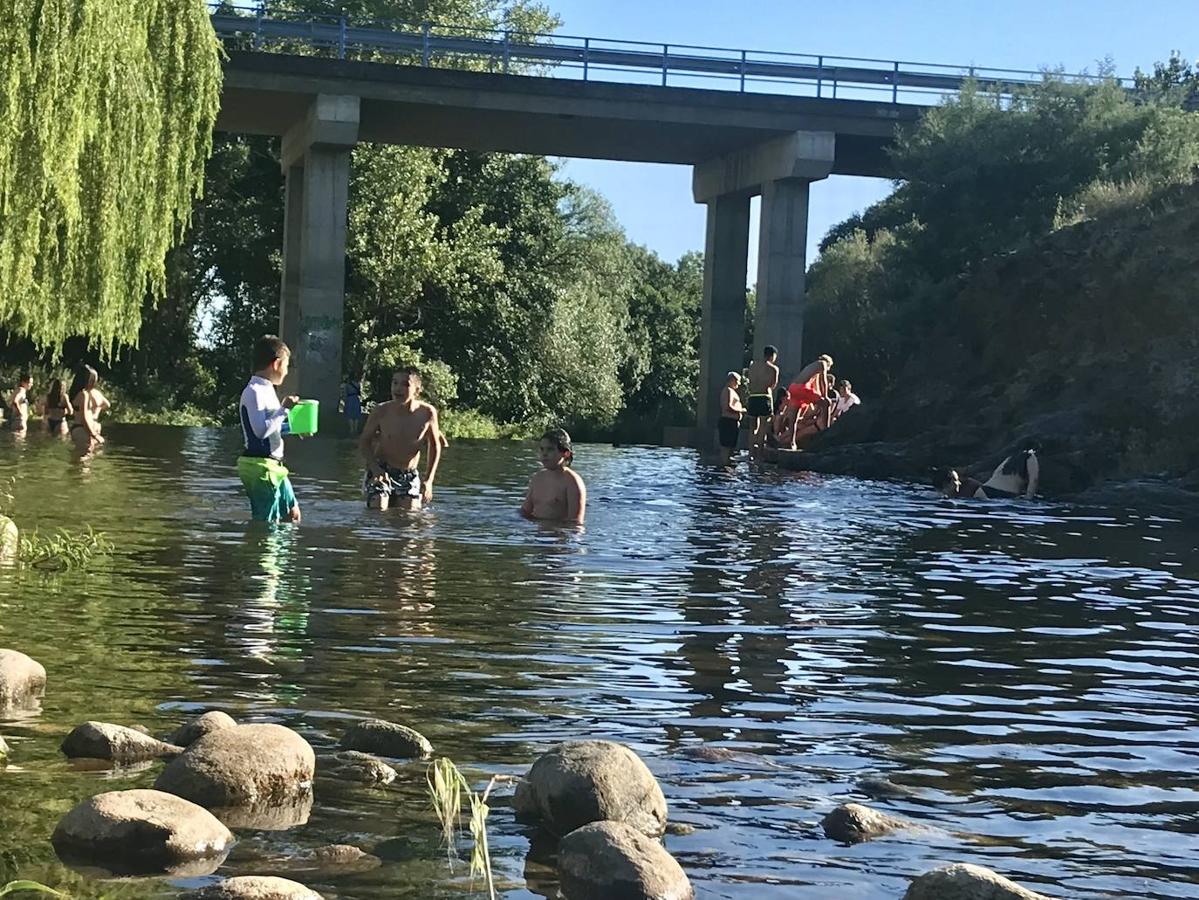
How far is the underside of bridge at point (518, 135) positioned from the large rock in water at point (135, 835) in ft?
122

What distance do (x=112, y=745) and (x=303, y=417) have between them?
9152mm

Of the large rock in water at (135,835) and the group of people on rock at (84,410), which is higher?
the group of people on rock at (84,410)

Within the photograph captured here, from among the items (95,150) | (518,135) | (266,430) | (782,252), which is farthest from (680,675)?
(518,135)

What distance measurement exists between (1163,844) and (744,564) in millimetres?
9380

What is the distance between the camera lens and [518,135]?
1818 inches

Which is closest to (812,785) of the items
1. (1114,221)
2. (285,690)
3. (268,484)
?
(285,690)

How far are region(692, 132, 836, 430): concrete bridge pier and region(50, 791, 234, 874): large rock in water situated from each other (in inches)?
1538

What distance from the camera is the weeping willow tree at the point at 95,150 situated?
1289cm

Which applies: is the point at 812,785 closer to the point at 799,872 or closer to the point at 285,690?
the point at 799,872

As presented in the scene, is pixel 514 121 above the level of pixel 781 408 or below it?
above

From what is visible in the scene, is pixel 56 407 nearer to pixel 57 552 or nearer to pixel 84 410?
pixel 84 410

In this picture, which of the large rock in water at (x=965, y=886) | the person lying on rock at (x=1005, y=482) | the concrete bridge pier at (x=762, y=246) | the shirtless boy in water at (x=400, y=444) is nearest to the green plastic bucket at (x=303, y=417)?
the shirtless boy in water at (x=400, y=444)

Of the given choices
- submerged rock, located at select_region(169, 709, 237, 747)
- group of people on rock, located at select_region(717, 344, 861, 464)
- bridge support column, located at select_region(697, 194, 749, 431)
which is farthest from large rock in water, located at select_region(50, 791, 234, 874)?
bridge support column, located at select_region(697, 194, 749, 431)

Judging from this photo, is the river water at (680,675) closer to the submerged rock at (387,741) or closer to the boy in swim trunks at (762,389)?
the submerged rock at (387,741)
